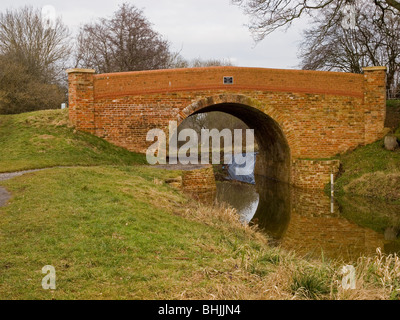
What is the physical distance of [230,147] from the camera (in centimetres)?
2942

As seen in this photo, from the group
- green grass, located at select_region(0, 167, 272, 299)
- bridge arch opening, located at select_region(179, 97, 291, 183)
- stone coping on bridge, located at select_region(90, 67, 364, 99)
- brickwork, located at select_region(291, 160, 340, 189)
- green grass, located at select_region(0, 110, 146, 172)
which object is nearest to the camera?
green grass, located at select_region(0, 167, 272, 299)

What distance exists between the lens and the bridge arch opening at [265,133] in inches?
629

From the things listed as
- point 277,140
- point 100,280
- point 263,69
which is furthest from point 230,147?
point 100,280

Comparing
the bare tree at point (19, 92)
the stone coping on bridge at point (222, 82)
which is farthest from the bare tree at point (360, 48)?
the bare tree at point (19, 92)

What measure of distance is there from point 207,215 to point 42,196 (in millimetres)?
2975

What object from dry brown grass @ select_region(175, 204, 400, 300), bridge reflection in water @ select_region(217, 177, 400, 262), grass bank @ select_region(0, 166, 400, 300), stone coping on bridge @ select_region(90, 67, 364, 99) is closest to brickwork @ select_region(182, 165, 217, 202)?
bridge reflection in water @ select_region(217, 177, 400, 262)

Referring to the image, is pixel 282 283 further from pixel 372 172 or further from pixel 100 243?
pixel 372 172

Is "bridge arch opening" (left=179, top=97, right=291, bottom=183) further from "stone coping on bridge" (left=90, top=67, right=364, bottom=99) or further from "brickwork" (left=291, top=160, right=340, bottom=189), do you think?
"brickwork" (left=291, top=160, right=340, bottom=189)

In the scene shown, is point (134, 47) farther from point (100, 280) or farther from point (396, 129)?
point (100, 280)

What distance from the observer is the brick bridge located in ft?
50.2

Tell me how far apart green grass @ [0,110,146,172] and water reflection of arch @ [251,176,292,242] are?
4.62 metres

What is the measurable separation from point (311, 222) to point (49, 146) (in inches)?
323

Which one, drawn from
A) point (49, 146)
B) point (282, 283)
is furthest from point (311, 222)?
point (49, 146)

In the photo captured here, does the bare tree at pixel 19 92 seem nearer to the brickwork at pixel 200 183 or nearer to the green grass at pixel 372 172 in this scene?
the brickwork at pixel 200 183
